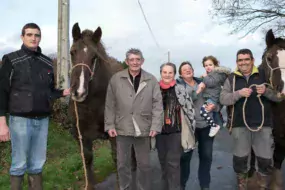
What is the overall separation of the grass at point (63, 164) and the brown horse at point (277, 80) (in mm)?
3244

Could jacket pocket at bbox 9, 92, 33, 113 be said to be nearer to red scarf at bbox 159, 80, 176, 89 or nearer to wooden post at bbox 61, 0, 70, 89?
red scarf at bbox 159, 80, 176, 89

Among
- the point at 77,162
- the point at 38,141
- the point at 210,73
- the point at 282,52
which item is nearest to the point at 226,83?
the point at 210,73

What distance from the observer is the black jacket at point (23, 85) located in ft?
12.8

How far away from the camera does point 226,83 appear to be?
461 centimetres

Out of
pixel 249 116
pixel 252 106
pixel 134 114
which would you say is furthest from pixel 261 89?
pixel 134 114

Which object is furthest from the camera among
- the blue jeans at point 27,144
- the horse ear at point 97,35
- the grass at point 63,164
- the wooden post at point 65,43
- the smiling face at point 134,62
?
the wooden post at point 65,43

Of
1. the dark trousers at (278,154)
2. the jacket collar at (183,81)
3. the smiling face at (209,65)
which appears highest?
the smiling face at (209,65)

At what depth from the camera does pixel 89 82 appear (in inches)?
181

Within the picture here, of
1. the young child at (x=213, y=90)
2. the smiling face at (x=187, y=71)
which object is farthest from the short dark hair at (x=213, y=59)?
the smiling face at (x=187, y=71)

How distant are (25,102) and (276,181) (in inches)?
157

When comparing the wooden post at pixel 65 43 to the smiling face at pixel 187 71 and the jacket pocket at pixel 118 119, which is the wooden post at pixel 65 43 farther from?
the jacket pocket at pixel 118 119

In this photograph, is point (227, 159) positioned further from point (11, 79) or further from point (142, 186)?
point (11, 79)

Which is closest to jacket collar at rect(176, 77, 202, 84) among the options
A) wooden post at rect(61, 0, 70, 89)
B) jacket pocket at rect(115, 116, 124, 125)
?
jacket pocket at rect(115, 116, 124, 125)

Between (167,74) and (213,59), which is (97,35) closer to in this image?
(167,74)
